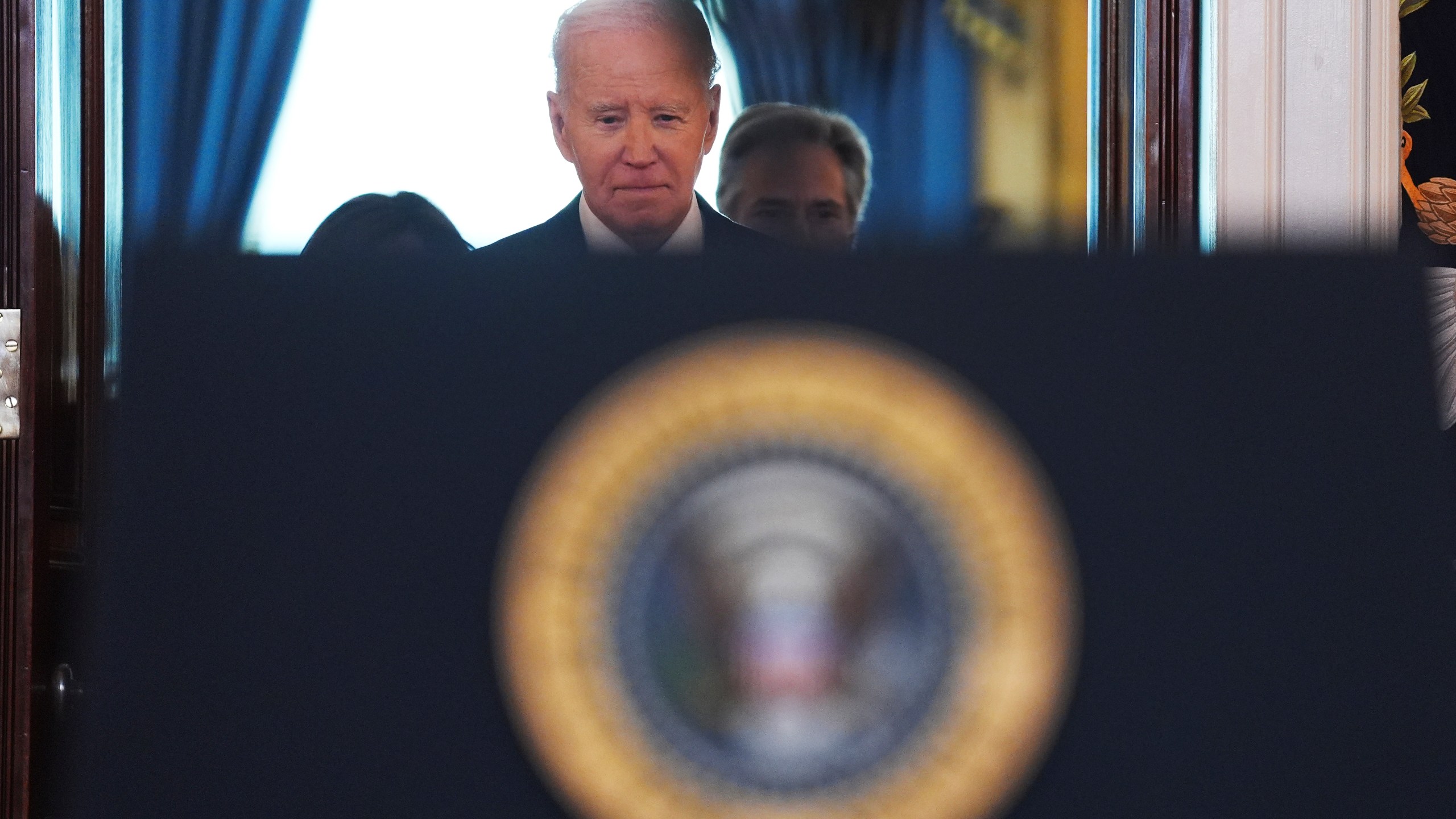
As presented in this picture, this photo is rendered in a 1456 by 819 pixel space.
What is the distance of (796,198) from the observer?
192 cm

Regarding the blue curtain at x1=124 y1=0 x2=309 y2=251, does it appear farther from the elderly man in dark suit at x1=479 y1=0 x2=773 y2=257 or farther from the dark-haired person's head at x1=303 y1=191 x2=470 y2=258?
the elderly man in dark suit at x1=479 y1=0 x2=773 y2=257

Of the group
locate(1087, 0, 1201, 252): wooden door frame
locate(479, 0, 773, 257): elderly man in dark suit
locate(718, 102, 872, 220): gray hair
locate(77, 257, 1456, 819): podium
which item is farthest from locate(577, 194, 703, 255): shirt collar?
locate(77, 257, 1456, 819): podium

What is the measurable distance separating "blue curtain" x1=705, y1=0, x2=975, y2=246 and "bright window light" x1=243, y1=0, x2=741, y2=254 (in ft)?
0.22

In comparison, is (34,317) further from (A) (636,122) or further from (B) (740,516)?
(B) (740,516)

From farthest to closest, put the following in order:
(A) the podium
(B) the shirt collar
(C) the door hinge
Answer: (B) the shirt collar, (C) the door hinge, (A) the podium

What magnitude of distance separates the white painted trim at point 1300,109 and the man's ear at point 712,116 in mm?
766

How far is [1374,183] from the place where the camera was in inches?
72.6

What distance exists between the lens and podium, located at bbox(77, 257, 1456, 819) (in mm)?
515

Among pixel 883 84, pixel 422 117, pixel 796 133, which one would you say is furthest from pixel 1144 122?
pixel 422 117

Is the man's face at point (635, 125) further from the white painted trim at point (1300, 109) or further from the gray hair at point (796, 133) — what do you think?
the white painted trim at point (1300, 109)

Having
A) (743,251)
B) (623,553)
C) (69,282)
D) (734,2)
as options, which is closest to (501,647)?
(623,553)

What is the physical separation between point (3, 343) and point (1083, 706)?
180 centimetres

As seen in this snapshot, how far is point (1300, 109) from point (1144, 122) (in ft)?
0.74

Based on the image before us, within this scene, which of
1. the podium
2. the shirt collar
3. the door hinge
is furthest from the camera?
the shirt collar
